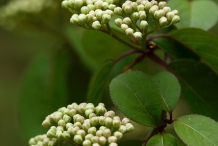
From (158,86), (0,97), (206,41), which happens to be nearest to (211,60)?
(206,41)

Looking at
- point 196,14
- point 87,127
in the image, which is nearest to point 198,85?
point 196,14

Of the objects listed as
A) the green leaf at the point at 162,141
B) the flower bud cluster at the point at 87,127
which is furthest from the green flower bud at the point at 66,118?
the green leaf at the point at 162,141

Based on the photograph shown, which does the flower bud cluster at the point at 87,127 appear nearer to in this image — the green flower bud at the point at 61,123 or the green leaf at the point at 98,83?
the green flower bud at the point at 61,123

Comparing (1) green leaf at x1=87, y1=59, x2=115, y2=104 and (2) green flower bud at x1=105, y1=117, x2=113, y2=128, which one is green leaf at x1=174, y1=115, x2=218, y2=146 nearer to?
(2) green flower bud at x1=105, y1=117, x2=113, y2=128

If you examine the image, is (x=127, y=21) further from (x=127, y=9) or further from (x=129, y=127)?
(x=129, y=127)

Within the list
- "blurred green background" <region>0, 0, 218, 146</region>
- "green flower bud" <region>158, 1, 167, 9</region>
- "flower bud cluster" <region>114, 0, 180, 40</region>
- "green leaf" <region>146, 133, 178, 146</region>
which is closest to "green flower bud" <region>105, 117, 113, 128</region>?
"green leaf" <region>146, 133, 178, 146</region>

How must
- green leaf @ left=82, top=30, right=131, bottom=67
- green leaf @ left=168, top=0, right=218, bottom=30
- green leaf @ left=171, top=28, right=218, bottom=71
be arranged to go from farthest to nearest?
green leaf @ left=82, top=30, right=131, bottom=67 → green leaf @ left=168, top=0, right=218, bottom=30 → green leaf @ left=171, top=28, right=218, bottom=71
